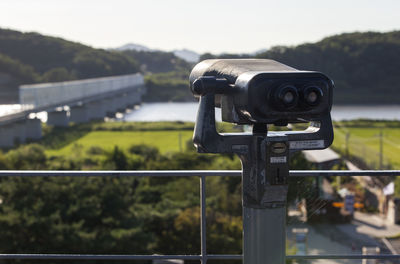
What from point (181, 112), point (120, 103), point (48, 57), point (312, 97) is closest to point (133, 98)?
point (120, 103)

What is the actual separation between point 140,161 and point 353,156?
15.3m

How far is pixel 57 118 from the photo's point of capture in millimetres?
57406

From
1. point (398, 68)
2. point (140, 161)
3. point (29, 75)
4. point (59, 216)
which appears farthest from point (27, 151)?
point (29, 75)

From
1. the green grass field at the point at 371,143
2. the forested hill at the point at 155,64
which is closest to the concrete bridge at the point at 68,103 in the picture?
the forested hill at the point at 155,64

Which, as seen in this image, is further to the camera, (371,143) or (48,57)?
(48,57)

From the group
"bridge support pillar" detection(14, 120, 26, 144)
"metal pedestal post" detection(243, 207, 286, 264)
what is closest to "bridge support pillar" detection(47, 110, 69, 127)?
"bridge support pillar" detection(14, 120, 26, 144)

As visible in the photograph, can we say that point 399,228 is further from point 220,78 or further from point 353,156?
point 220,78

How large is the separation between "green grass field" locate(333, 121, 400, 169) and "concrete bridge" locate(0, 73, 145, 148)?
88.4 feet

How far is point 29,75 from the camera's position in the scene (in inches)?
2386

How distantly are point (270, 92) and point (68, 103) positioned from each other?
57669 mm

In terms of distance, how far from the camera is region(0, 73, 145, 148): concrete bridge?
44406 mm

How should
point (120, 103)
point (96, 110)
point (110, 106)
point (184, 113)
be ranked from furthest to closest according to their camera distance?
1. point (120, 103)
2. point (110, 106)
3. point (184, 113)
4. point (96, 110)

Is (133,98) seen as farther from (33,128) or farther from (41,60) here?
(33,128)

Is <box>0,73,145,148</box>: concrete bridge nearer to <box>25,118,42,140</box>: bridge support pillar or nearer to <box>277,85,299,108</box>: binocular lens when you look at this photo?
<box>25,118,42,140</box>: bridge support pillar
